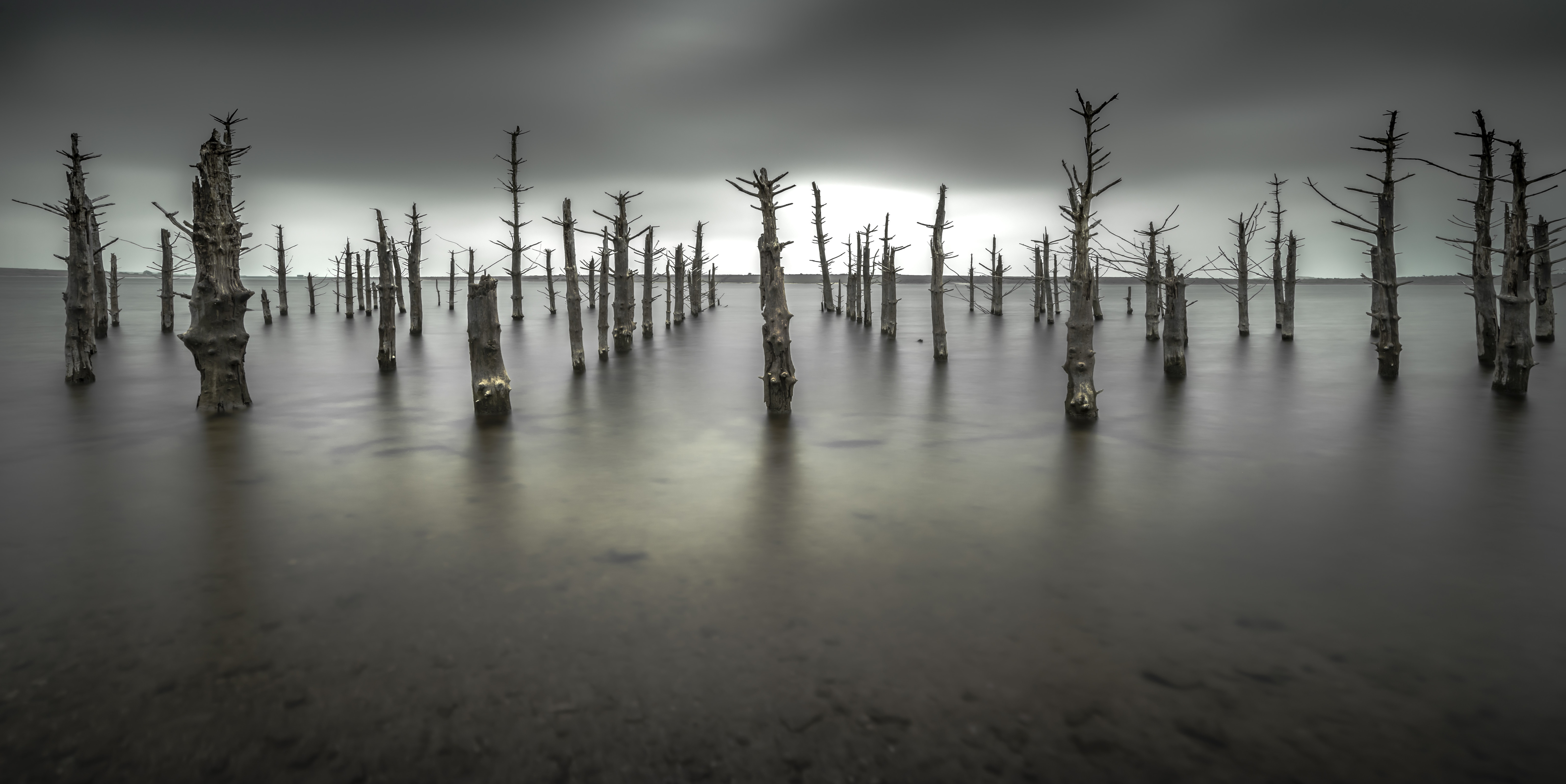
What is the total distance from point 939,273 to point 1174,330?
687 centimetres

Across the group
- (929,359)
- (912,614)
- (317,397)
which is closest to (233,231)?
(317,397)

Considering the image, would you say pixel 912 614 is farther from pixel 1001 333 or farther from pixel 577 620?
pixel 1001 333

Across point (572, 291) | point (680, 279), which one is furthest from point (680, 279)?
point (572, 291)

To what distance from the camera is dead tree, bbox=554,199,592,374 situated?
19.9 metres

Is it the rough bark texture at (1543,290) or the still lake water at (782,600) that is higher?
the rough bark texture at (1543,290)

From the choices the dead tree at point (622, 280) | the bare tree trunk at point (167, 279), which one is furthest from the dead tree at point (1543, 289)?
the bare tree trunk at point (167, 279)

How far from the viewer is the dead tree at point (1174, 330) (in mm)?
17844

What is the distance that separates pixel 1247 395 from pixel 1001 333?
2107 centimetres

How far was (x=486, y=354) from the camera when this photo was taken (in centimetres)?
1278

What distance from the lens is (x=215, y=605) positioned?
16.6 ft

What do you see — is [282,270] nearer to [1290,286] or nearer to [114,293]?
[114,293]

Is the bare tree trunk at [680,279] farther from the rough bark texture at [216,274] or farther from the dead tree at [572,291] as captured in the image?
the rough bark texture at [216,274]

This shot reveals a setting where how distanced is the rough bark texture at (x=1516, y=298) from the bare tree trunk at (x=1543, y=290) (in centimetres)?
1046

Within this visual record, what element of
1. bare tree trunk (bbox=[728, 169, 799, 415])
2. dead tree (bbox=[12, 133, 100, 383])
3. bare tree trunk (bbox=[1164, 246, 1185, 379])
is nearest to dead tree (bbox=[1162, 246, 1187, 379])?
bare tree trunk (bbox=[1164, 246, 1185, 379])
